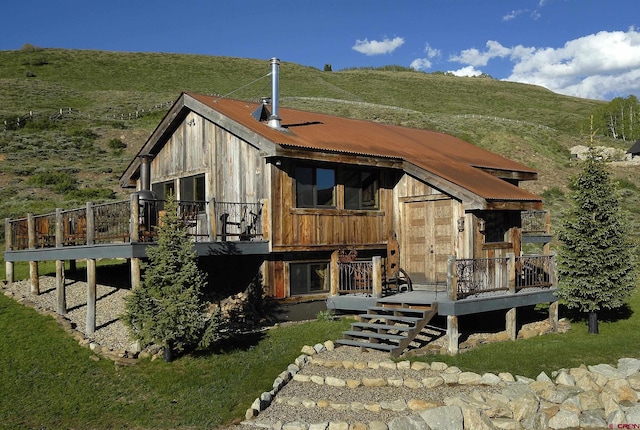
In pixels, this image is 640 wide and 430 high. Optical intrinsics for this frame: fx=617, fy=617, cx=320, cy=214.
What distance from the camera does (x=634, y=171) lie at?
189 ft

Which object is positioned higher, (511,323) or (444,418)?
(511,323)

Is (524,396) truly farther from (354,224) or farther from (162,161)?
(162,161)

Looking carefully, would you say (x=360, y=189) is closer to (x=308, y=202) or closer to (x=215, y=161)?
(x=308, y=202)

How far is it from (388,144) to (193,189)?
6.79 m

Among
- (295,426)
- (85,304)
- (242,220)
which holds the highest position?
(242,220)

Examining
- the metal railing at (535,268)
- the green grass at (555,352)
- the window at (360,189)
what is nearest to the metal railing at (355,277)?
the window at (360,189)

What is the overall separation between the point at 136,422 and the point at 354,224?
9.86 m

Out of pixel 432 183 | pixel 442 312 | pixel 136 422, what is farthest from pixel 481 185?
pixel 136 422

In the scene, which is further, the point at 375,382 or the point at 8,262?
the point at 8,262

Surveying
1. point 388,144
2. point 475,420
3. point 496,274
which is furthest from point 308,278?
point 475,420

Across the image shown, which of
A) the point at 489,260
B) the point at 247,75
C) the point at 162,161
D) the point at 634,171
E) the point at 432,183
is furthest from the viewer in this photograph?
the point at 247,75

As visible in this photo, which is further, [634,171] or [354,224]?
[634,171]

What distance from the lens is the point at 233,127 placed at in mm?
17969

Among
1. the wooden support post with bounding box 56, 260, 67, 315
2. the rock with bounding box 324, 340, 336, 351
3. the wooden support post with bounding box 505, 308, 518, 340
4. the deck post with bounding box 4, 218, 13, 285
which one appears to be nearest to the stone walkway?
the rock with bounding box 324, 340, 336, 351
